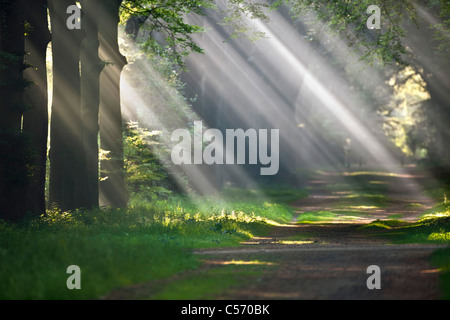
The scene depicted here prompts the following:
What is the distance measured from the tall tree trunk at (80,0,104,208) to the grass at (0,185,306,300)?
5.49 feet

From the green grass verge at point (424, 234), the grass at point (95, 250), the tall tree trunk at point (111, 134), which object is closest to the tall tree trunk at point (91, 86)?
the tall tree trunk at point (111, 134)

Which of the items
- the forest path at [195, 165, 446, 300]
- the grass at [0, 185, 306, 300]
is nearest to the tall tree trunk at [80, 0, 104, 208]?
the grass at [0, 185, 306, 300]

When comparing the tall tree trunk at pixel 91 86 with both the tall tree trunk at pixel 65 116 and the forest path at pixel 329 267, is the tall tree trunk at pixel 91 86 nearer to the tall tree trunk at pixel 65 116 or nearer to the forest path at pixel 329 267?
the tall tree trunk at pixel 65 116

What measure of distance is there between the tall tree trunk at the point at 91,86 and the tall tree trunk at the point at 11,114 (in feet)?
13.1

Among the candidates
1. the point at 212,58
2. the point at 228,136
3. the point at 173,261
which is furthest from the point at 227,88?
the point at 173,261

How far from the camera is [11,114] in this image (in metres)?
15.5

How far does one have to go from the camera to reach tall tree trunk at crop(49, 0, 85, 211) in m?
18.2

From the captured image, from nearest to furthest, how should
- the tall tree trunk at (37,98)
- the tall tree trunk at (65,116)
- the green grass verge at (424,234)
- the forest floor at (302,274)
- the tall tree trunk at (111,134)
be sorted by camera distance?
the forest floor at (302,274), the green grass verge at (424,234), the tall tree trunk at (37,98), the tall tree trunk at (65,116), the tall tree trunk at (111,134)

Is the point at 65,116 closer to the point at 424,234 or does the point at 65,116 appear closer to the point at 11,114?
the point at 11,114

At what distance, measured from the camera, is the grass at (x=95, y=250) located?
8891mm

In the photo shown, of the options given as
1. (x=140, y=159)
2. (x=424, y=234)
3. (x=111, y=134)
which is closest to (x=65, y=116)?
(x=111, y=134)

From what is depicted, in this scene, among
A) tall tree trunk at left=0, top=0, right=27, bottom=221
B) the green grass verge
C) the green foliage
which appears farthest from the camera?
the green foliage

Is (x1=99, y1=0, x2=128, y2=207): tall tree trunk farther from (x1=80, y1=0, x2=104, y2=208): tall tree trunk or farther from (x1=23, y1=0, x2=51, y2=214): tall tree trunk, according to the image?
(x1=23, y1=0, x2=51, y2=214): tall tree trunk
